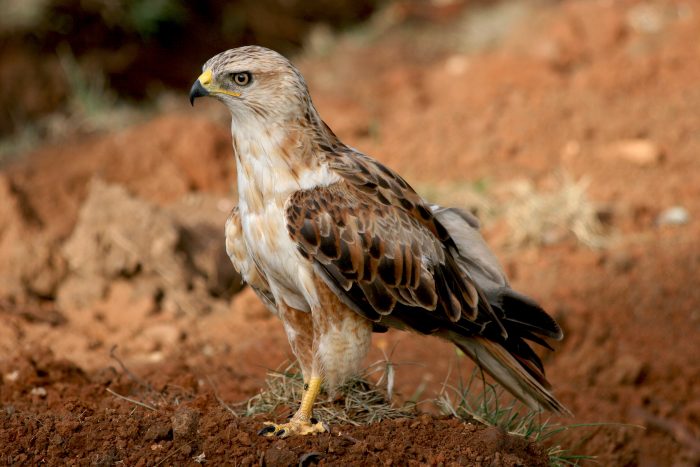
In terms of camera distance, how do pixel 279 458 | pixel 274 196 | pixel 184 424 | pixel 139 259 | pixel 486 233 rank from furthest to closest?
pixel 486 233
pixel 139 259
pixel 274 196
pixel 184 424
pixel 279 458

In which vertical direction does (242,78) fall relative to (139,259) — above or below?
above

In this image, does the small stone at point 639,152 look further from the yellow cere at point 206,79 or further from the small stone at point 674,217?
the yellow cere at point 206,79

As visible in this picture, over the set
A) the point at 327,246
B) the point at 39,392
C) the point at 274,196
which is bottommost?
the point at 39,392

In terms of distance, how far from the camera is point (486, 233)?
28.5ft

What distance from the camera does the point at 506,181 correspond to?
9.73 m

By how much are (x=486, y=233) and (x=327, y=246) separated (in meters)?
4.47

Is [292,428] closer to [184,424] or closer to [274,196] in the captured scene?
[184,424]

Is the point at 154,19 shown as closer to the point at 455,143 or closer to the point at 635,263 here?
the point at 455,143

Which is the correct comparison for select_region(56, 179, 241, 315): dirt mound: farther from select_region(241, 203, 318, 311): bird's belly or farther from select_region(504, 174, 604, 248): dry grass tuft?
select_region(241, 203, 318, 311): bird's belly

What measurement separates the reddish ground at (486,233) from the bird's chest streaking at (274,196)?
2.23ft

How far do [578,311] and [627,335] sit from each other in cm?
37

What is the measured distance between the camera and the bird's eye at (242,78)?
4.48 m

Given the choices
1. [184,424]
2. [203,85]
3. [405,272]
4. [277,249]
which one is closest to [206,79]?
[203,85]

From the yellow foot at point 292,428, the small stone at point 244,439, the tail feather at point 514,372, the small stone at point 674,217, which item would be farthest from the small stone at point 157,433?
the small stone at point 674,217
